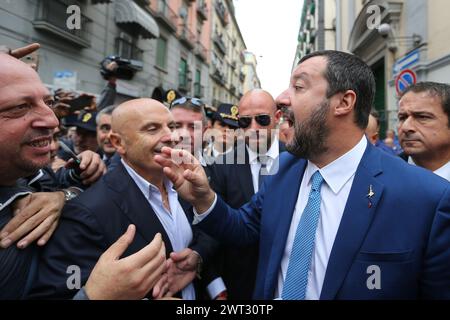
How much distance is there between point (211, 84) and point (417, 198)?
85.9 ft

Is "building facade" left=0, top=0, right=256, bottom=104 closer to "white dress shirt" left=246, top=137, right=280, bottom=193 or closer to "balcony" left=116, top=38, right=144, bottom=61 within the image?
"balcony" left=116, top=38, right=144, bottom=61

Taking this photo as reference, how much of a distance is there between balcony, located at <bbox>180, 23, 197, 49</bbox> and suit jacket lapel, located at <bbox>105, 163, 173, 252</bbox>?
17.3 meters

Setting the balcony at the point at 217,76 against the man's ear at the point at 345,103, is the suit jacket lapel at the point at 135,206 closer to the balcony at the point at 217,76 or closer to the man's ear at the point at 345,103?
the man's ear at the point at 345,103

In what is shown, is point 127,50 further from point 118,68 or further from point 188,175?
point 188,175

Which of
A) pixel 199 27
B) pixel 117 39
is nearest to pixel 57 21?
pixel 117 39

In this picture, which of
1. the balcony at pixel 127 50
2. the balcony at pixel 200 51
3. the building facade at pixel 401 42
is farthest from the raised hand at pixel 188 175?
the balcony at pixel 200 51

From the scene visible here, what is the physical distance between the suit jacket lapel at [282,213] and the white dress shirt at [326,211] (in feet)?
0.11

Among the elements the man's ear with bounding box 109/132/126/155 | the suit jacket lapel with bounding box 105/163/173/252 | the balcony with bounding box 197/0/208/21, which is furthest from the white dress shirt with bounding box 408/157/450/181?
the balcony with bounding box 197/0/208/21

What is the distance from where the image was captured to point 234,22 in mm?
39688

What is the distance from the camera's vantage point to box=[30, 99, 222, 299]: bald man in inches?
52.8

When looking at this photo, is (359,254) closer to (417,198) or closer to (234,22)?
(417,198)

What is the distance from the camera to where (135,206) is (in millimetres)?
1649

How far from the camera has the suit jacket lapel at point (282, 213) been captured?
1561 mm
